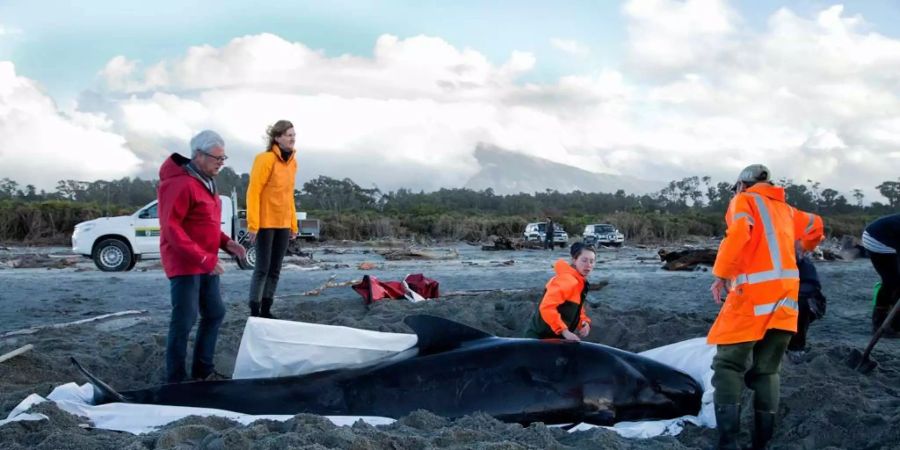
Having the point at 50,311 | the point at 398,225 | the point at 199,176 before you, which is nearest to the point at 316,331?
the point at 199,176

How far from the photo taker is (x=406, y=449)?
3.73 metres

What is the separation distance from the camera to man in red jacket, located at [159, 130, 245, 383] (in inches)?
214

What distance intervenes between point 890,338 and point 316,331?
6.78m

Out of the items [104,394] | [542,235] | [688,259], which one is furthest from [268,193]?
[542,235]

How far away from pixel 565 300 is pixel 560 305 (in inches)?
3.2

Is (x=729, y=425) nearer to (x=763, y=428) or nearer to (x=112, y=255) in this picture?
(x=763, y=428)

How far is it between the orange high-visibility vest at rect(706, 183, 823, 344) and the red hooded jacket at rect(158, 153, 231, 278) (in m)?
3.57

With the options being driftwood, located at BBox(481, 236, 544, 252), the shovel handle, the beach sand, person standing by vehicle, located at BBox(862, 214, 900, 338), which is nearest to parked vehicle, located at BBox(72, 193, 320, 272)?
the beach sand

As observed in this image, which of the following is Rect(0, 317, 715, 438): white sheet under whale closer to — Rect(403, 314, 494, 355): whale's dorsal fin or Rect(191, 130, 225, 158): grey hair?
Rect(403, 314, 494, 355): whale's dorsal fin

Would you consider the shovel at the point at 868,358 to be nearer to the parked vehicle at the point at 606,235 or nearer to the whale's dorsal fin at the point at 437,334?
the whale's dorsal fin at the point at 437,334

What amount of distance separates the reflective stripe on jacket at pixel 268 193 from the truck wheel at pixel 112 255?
12.4 m

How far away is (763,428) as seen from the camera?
14.0 feet

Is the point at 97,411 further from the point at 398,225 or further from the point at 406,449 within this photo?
the point at 398,225

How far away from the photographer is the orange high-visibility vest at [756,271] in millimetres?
4207
